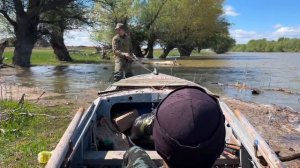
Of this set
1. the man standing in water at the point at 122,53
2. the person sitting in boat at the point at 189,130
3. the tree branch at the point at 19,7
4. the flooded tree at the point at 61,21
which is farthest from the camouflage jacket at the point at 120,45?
the tree branch at the point at 19,7

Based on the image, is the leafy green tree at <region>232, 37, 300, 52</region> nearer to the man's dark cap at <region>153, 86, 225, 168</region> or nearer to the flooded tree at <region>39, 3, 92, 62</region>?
the flooded tree at <region>39, 3, 92, 62</region>

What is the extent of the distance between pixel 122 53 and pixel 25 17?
19887 millimetres

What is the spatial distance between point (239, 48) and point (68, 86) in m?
142

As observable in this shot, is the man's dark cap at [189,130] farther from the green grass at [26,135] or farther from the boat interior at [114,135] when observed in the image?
the green grass at [26,135]

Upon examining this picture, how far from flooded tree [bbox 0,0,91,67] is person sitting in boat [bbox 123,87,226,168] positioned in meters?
28.0

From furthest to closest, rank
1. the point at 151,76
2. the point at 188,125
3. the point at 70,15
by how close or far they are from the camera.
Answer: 1. the point at 70,15
2. the point at 151,76
3. the point at 188,125

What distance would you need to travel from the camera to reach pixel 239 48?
15612cm

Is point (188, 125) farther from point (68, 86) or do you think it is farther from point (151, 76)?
point (68, 86)

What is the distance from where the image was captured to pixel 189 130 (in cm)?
194

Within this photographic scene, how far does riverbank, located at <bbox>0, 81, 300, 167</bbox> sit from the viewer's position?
695cm

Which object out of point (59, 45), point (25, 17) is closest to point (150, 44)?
point (59, 45)

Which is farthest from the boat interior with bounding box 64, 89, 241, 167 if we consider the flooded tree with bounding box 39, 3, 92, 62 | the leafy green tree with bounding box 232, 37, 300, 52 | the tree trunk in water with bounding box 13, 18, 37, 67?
the leafy green tree with bounding box 232, 37, 300, 52

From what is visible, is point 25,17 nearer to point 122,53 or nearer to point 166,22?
point 122,53

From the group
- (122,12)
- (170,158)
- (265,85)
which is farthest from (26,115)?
(122,12)
